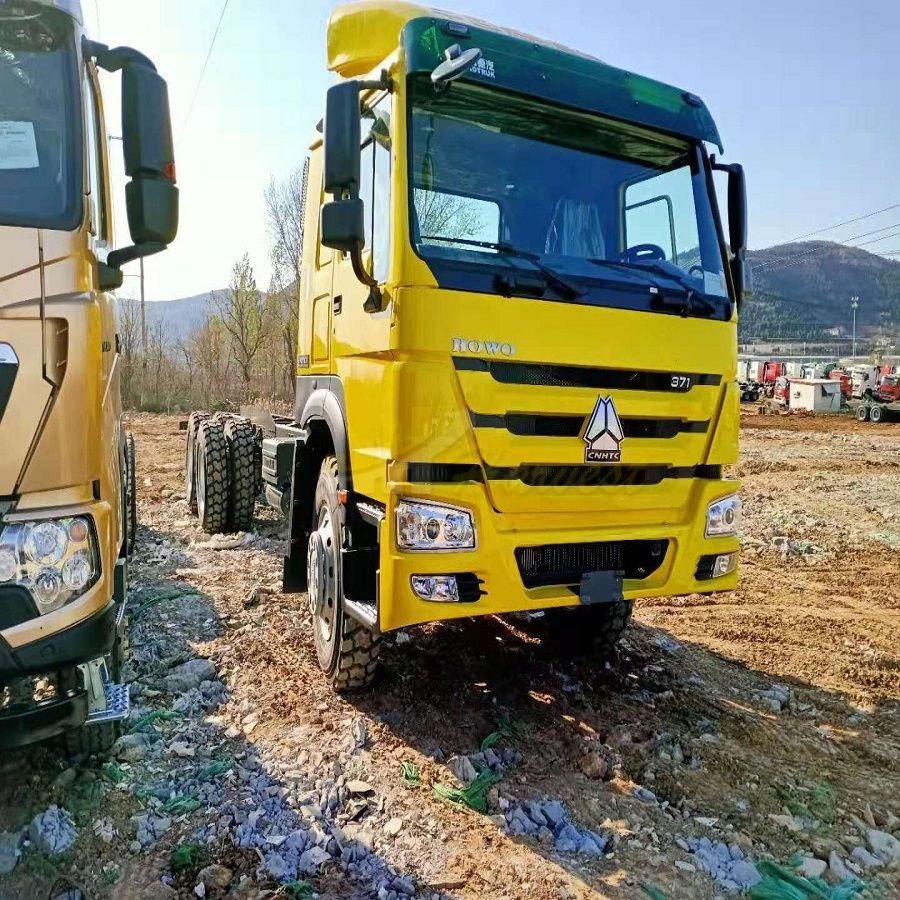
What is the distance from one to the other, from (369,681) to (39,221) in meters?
2.72

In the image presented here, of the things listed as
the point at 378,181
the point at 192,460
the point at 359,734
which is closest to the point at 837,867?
the point at 359,734

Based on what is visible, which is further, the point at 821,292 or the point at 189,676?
the point at 821,292

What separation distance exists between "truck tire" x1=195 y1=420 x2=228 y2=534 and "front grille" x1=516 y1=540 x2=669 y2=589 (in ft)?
15.8

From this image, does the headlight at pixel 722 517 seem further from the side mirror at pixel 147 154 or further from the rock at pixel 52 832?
the rock at pixel 52 832

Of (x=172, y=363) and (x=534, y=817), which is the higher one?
(x=172, y=363)

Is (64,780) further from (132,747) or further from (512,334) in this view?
(512,334)

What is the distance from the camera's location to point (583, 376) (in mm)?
3578

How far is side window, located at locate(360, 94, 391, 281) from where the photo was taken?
3504mm

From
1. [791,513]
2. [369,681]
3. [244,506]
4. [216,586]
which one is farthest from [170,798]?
[791,513]

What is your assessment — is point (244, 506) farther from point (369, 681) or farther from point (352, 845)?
point (352, 845)

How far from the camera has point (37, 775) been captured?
3.18m

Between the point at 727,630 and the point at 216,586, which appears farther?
the point at 216,586

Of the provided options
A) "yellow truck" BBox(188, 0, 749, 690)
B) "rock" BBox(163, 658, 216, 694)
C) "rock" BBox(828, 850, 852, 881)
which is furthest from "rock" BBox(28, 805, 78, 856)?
"rock" BBox(828, 850, 852, 881)

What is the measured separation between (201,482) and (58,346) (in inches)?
223
